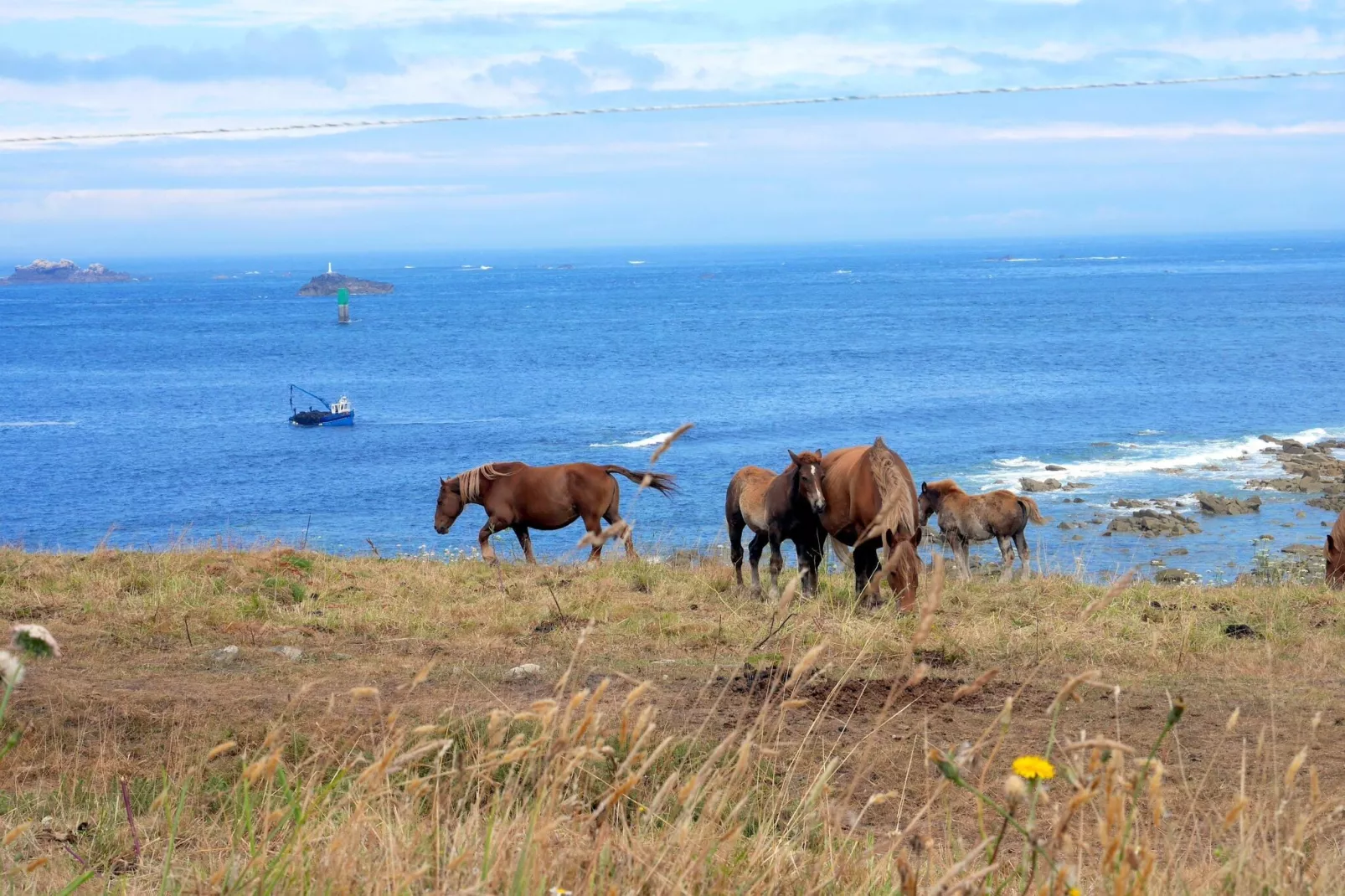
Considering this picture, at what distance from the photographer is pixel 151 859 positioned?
16.1 feet

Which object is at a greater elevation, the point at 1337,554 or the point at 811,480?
the point at 811,480

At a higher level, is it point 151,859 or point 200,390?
point 151,859

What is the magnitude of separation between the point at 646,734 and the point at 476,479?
13.1 metres

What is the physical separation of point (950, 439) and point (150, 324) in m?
122

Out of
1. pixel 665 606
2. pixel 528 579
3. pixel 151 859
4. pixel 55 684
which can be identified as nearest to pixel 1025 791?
pixel 151 859

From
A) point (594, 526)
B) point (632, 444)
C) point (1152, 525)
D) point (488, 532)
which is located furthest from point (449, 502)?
point (632, 444)

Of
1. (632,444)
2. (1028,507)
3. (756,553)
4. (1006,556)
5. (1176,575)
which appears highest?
(756,553)

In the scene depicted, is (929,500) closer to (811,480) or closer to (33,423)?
(811,480)

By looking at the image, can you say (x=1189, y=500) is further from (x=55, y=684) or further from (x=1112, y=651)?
(x=55, y=684)

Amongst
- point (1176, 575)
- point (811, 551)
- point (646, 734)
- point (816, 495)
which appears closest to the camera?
point (646, 734)

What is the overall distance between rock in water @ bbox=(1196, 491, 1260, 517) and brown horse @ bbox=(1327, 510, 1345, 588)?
25007mm

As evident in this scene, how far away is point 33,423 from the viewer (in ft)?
253

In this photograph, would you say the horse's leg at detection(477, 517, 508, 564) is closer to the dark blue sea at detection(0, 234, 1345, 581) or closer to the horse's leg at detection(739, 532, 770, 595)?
the horse's leg at detection(739, 532, 770, 595)

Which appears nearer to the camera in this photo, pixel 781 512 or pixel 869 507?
pixel 869 507
